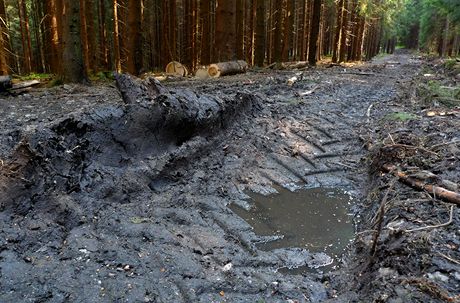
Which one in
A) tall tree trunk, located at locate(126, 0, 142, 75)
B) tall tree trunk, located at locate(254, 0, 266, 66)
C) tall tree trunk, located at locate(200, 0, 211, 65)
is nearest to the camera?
tall tree trunk, located at locate(126, 0, 142, 75)

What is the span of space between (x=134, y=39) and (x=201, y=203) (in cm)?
1038

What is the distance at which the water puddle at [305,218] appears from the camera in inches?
169

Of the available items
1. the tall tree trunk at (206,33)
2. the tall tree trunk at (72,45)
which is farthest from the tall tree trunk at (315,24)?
the tall tree trunk at (72,45)

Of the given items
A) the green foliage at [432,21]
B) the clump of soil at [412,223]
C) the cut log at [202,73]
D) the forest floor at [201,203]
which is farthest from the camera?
the green foliage at [432,21]

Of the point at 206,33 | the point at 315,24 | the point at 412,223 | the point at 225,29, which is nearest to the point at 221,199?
the point at 412,223

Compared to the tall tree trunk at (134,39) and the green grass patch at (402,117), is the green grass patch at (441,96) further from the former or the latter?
the tall tree trunk at (134,39)

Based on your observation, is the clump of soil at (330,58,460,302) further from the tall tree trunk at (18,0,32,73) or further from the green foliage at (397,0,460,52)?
the tall tree trunk at (18,0,32,73)

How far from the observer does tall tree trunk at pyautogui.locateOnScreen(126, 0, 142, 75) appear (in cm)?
1352

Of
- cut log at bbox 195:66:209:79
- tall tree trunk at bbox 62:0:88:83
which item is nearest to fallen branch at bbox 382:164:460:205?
cut log at bbox 195:66:209:79

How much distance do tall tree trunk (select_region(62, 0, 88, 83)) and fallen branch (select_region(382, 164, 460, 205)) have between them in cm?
830

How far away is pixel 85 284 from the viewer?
10.3 feet

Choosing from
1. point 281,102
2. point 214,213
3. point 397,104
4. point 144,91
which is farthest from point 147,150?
point 397,104

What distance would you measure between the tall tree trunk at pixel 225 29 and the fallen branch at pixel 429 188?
30.5 feet

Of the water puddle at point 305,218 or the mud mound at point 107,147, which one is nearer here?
the mud mound at point 107,147
